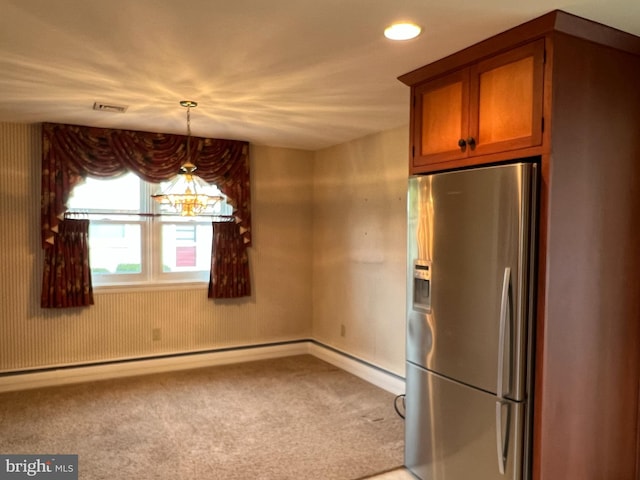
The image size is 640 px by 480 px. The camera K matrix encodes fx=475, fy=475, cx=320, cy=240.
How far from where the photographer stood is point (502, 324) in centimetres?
209

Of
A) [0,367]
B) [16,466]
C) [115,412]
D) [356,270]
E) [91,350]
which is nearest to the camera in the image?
[16,466]

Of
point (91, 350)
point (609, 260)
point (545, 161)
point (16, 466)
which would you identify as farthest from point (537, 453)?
point (91, 350)

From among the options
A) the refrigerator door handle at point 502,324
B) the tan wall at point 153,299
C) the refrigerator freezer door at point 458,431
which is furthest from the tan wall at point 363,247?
the refrigerator door handle at point 502,324

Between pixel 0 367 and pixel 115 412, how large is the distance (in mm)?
1246

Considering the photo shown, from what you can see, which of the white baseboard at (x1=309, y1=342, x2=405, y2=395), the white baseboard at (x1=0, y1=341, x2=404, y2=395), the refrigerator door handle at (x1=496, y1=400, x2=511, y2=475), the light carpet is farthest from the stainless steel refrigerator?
the white baseboard at (x1=0, y1=341, x2=404, y2=395)

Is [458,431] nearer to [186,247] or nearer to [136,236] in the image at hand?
[186,247]

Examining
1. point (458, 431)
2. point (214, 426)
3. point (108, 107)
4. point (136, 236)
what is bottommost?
point (214, 426)

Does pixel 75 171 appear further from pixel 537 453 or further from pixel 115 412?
pixel 537 453

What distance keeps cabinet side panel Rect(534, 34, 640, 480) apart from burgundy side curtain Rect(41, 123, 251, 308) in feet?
11.1

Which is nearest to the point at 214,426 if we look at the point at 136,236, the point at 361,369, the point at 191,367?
the point at 191,367

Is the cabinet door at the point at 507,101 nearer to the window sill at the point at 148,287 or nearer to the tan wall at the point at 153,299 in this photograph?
the tan wall at the point at 153,299

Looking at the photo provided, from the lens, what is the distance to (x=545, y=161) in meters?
2.00

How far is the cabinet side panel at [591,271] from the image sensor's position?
203 cm

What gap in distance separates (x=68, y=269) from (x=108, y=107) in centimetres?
156
